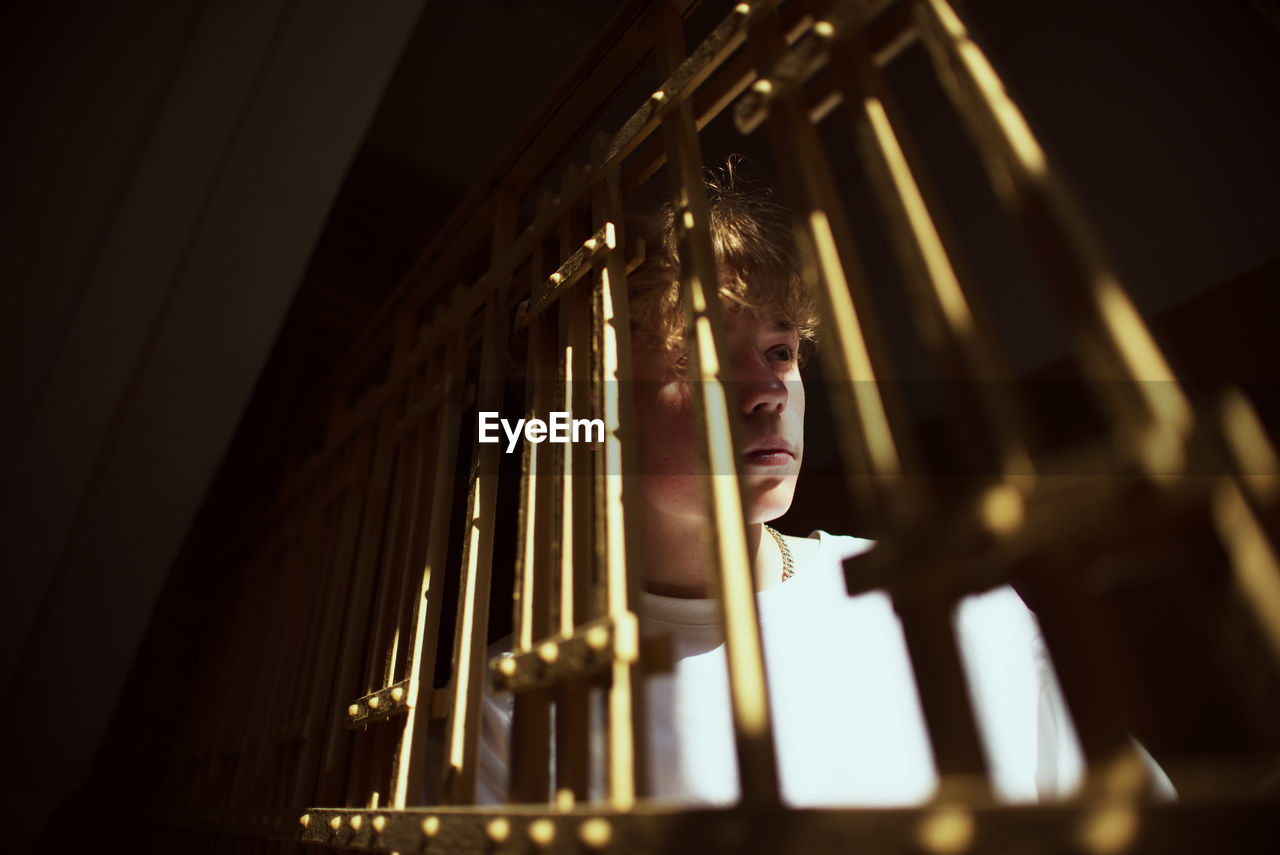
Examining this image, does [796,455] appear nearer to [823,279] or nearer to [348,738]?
[823,279]

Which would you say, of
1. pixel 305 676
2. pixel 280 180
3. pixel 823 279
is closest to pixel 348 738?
pixel 305 676

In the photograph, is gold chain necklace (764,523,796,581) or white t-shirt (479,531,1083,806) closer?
white t-shirt (479,531,1083,806)

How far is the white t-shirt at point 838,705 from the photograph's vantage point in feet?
2.76

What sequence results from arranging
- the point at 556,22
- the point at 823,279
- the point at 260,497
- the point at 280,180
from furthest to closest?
1. the point at 556,22
2. the point at 260,497
3. the point at 280,180
4. the point at 823,279

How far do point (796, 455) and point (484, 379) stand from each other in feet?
1.46

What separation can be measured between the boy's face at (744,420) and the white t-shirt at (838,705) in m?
0.16

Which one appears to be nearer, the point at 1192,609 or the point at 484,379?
the point at 484,379

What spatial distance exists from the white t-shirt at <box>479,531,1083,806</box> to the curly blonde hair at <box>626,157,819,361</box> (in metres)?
0.41

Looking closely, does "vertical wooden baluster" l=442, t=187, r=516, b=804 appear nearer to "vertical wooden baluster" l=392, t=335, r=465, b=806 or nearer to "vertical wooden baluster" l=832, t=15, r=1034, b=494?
"vertical wooden baluster" l=392, t=335, r=465, b=806

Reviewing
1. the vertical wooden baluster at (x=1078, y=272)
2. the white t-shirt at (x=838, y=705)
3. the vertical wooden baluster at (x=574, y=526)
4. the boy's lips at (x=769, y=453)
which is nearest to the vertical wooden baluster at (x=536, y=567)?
the vertical wooden baluster at (x=574, y=526)

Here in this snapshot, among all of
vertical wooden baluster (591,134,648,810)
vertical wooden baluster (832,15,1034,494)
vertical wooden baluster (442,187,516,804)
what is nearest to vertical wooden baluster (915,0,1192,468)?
vertical wooden baluster (832,15,1034,494)

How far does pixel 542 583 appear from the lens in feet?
2.24

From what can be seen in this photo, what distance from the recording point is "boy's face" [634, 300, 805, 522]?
97 centimetres

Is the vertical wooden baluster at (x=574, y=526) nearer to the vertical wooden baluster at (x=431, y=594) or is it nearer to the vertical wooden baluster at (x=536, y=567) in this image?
the vertical wooden baluster at (x=536, y=567)
